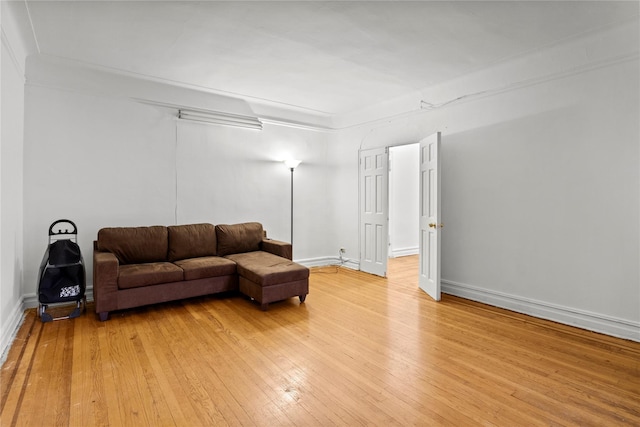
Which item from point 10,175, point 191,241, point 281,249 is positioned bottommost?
point 281,249

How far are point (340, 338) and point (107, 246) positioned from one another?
2919 mm

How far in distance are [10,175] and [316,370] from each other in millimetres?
3167

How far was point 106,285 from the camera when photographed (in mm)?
3527

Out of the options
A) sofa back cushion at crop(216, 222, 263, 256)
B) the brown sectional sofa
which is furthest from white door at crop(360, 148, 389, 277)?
sofa back cushion at crop(216, 222, 263, 256)

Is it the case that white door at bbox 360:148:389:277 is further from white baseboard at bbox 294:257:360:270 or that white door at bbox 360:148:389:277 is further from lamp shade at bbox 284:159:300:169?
lamp shade at bbox 284:159:300:169

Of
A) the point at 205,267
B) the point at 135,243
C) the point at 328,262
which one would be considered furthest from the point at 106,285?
the point at 328,262

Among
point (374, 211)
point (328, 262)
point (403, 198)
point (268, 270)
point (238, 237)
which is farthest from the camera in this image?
point (403, 198)

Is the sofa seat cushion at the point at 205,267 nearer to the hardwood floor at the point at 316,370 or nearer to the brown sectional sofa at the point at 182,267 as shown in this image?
the brown sectional sofa at the point at 182,267

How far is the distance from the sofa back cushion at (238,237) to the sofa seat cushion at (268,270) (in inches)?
13.1

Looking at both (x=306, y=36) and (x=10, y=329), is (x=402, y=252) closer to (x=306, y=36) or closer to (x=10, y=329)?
(x=306, y=36)

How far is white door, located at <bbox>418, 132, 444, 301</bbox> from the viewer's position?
425 cm

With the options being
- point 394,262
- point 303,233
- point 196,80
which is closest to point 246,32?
point 196,80

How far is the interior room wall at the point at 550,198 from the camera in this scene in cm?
314

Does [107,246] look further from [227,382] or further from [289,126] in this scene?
[289,126]
